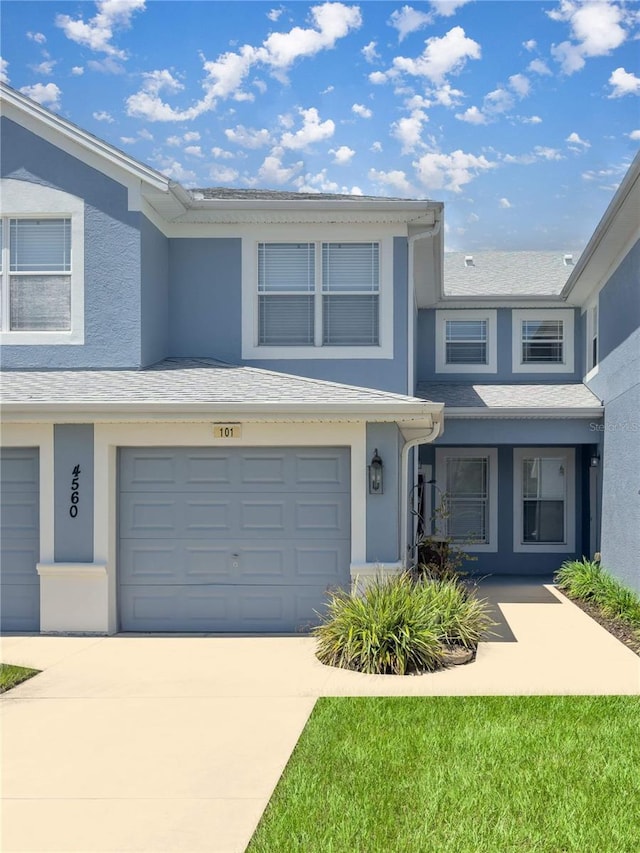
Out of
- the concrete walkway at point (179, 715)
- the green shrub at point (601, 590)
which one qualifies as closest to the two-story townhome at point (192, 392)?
the concrete walkway at point (179, 715)

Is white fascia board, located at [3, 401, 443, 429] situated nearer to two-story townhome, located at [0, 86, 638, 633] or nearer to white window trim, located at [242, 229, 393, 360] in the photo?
two-story townhome, located at [0, 86, 638, 633]

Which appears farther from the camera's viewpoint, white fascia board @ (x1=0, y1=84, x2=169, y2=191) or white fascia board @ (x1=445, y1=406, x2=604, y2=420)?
white fascia board @ (x1=445, y1=406, x2=604, y2=420)

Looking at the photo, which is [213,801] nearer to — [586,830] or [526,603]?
[586,830]

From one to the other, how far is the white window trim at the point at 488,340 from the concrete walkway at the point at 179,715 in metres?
7.75

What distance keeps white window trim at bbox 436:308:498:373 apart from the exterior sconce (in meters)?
8.10

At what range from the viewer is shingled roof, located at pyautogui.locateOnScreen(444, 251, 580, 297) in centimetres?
1898

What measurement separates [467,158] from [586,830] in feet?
112

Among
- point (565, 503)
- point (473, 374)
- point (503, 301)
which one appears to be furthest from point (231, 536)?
point (503, 301)

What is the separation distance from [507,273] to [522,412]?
5.21m

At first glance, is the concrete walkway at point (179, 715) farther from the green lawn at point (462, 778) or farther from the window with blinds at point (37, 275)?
the window with blinds at point (37, 275)

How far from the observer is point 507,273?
20.5 m

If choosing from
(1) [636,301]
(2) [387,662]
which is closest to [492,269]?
(1) [636,301]

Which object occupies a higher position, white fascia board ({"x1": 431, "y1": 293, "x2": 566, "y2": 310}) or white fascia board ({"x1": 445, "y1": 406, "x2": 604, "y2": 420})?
white fascia board ({"x1": 431, "y1": 293, "x2": 566, "y2": 310})

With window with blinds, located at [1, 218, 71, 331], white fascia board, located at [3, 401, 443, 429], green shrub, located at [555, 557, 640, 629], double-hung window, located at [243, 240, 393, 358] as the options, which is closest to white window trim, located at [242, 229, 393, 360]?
double-hung window, located at [243, 240, 393, 358]
